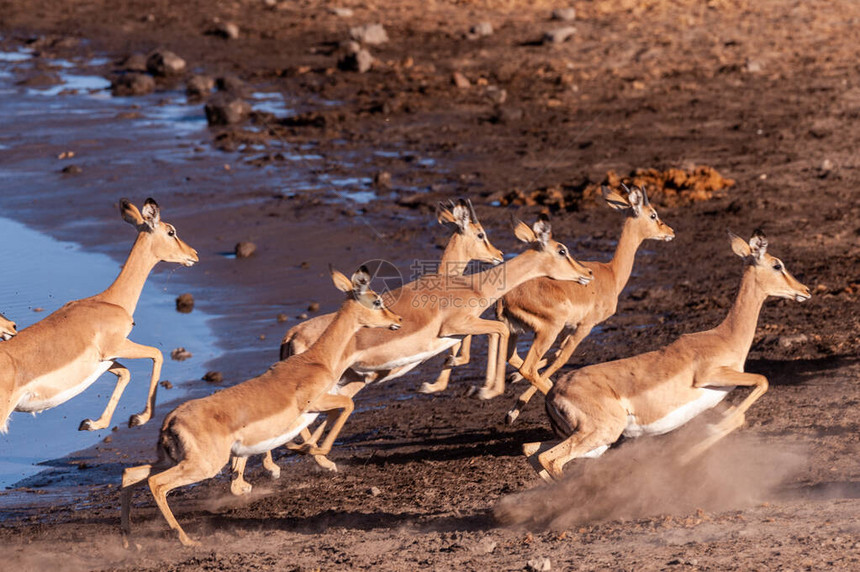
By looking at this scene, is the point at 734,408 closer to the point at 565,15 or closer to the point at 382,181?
the point at 382,181

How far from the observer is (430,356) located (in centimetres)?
1065

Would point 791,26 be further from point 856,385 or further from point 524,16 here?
point 856,385

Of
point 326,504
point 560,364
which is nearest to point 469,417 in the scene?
point 560,364

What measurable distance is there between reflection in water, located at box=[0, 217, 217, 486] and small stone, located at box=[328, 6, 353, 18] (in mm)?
12629

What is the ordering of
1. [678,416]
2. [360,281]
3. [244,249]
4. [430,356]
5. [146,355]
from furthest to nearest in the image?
[244,249], [430,356], [146,355], [360,281], [678,416]

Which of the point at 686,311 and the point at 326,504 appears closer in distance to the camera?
the point at 326,504

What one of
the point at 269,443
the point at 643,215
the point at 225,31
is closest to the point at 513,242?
the point at 643,215

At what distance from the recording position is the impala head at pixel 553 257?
11.1m

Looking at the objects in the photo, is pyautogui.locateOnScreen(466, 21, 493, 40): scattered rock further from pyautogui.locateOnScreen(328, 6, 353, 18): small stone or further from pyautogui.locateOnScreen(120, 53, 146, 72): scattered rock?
pyautogui.locateOnScreen(120, 53, 146, 72): scattered rock

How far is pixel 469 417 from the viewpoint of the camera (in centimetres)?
1127

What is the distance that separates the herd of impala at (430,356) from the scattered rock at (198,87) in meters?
14.1

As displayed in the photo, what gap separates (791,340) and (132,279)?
6.14m

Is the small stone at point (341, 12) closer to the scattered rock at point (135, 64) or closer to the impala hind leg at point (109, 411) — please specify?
the scattered rock at point (135, 64)

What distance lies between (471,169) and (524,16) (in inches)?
360
